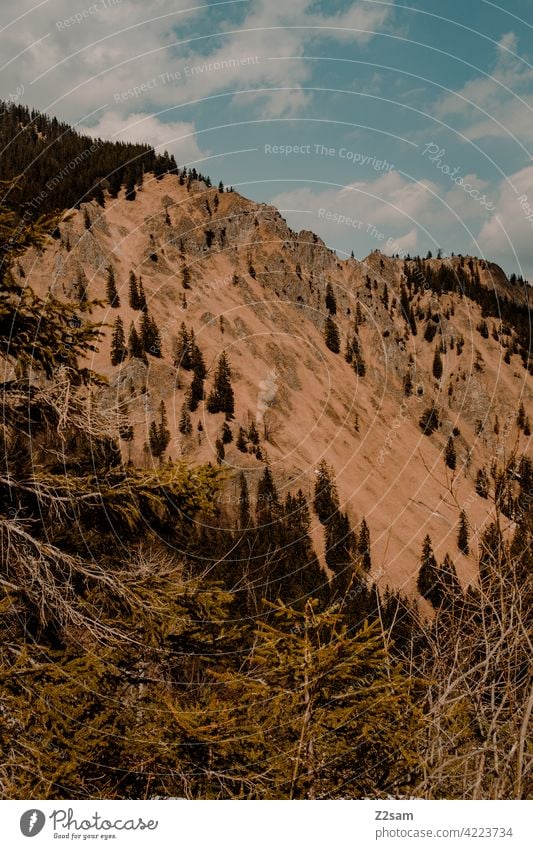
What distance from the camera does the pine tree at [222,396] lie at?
8744 cm

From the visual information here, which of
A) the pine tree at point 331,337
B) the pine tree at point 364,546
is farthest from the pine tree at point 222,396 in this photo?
the pine tree at point 331,337

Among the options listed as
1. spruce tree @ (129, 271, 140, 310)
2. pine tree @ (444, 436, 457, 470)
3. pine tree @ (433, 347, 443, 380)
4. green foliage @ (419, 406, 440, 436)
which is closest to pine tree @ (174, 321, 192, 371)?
spruce tree @ (129, 271, 140, 310)

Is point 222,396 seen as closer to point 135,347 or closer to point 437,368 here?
point 135,347

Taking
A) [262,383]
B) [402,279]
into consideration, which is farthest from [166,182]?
[402,279]

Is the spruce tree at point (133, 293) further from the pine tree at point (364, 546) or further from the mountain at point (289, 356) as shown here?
the pine tree at point (364, 546)

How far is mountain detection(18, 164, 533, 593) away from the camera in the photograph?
278 feet

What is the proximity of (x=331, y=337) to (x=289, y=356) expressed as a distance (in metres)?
27.5

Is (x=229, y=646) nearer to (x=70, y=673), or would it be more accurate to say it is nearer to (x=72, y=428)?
Result: (x=70, y=673)

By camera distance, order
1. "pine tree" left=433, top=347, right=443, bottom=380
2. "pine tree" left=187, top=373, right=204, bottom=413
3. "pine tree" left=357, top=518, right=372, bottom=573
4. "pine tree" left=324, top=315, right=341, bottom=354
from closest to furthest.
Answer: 1. "pine tree" left=357, top=518, right=372, bottom=573
2. "pine tree" left=187, top=373, right=204, bottom=413
3. "pine tree" left=324, top=315, right=341, bottom=354
4. "pine tree" left=433, top=347, right=443, bottom=380

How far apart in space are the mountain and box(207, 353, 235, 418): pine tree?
5.12ft

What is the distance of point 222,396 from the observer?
8744 cm

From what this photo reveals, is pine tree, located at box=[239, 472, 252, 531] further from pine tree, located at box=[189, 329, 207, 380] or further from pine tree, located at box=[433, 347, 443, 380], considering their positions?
pine tree, located at box=[433, 347, 443, 380]

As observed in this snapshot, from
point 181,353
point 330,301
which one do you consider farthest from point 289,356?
point 330,301

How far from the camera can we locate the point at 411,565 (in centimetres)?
8369
